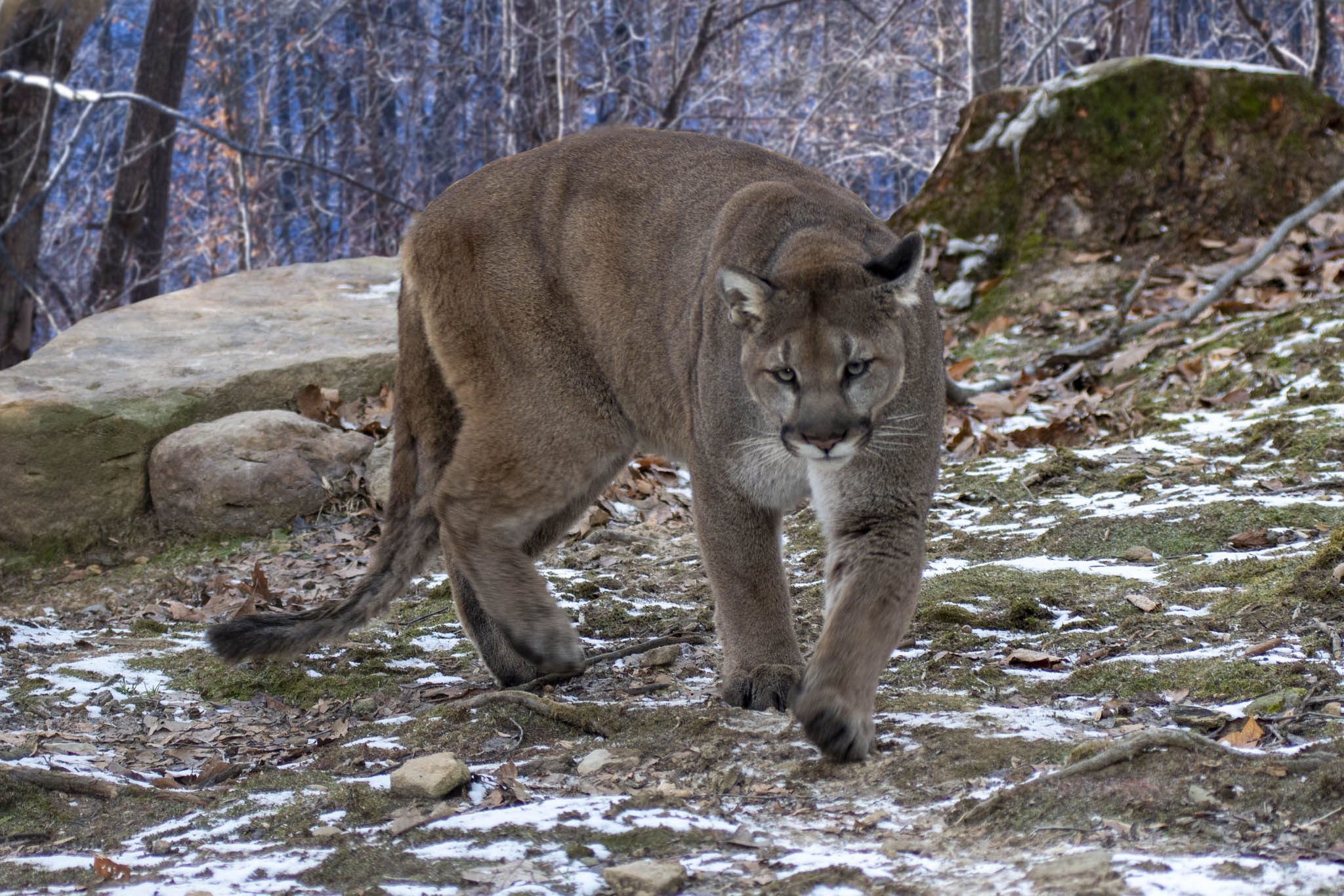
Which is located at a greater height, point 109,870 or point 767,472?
point 767,472

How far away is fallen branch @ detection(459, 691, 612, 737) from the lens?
136 inches

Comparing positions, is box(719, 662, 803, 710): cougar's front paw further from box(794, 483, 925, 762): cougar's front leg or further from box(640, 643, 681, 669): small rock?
box(640, 643, 681, 669): small rock

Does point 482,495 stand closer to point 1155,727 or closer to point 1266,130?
point 1155,727

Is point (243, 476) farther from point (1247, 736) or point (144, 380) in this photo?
point (1247, 736)

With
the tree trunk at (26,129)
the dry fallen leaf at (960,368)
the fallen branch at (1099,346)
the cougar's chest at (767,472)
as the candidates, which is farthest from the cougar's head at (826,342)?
the tree trunk at (26,129)

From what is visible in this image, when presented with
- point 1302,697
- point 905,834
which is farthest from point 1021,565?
point 905,834

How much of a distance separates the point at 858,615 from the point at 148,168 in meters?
13.6

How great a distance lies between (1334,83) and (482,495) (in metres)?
19.0

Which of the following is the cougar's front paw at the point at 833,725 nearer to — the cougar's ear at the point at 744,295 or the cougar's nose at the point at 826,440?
the cougar's nose at the point at 826,440

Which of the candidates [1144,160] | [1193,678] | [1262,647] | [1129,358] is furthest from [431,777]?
[1144,160]

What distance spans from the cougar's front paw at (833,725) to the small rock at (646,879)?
682 millimetres

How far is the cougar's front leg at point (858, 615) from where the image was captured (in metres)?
2.95

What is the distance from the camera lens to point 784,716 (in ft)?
11.4

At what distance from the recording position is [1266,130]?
8859mm
